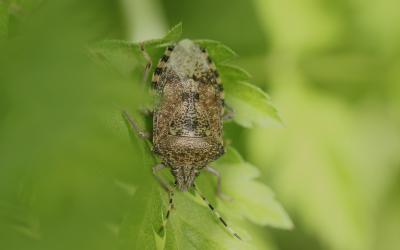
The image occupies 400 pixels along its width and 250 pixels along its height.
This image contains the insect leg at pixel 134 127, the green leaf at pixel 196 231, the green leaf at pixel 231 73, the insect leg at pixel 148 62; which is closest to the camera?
the insect leg at pixel 134 127

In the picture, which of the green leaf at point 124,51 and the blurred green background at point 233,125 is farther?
the green leaf at point 124,51

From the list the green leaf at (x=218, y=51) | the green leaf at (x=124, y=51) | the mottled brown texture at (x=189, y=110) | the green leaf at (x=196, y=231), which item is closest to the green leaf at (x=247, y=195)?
the mottled brown texture at (x=189, y=110)

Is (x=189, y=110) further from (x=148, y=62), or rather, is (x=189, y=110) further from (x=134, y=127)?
(x=134, y=127)

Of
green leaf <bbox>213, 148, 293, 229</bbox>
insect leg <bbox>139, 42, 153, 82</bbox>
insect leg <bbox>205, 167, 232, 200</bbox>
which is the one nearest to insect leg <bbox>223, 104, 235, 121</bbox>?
green leaf <bbox>213, 148, 293, 229</bbox>

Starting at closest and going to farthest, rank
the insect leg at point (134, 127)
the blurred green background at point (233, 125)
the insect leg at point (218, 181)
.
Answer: the blurred green background at point (233, 125) → the insect leg at point (134, 127) → the insect leg at point (218, 181)

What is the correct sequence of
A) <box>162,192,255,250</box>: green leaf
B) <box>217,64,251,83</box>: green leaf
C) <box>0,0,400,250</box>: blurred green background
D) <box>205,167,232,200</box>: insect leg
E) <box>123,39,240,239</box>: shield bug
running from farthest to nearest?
1. <box>123,39,240,239</box>: shield bug
2. <box>205,167,232,200</box>: insect leg
3. <box>217,64,251,83</box>: green leaf
4. <box>162,192,255,250</box>: green leaf
5. <box>0,0,400,250</box>: blurred green background

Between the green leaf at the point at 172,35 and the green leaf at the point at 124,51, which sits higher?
the green leaf at the point at 172,35

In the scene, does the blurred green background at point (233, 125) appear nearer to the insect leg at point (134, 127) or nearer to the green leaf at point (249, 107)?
the insect leg at point (134, 127)

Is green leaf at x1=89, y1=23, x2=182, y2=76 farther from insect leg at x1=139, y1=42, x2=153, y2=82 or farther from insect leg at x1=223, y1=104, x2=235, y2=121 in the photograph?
insect leg at x1=223, y1=104, x2=235, y2=121
